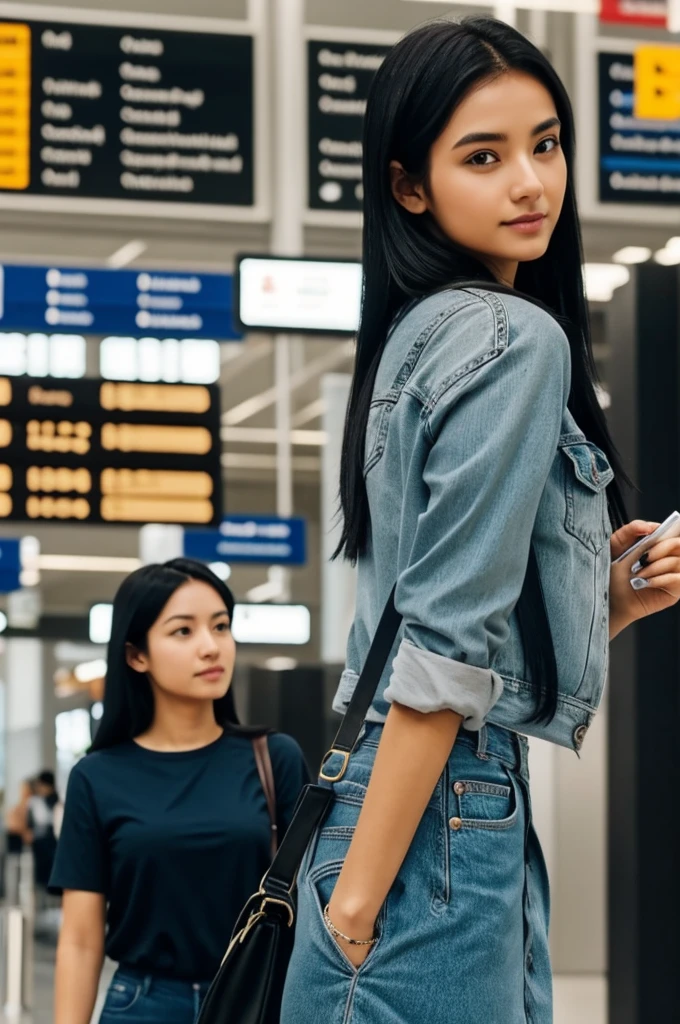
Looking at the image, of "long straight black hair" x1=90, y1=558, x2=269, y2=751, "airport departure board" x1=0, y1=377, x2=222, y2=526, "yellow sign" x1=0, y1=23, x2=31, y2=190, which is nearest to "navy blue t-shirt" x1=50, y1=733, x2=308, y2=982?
"long straight black hair" x1=90, y1=558, x2=269, y2=751

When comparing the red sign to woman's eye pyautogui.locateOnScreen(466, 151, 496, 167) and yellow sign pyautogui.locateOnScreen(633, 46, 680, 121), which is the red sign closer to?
yellow sign pyautogui.locateOnScreen(633, 46, 680, 121)

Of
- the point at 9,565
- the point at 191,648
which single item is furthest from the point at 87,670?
Result: the point at 191,648

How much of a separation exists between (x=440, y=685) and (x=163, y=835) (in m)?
1.66

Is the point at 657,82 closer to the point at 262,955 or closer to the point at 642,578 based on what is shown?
the point at 642,578

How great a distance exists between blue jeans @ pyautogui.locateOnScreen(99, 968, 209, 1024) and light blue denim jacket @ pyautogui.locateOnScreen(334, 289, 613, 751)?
4.60ft

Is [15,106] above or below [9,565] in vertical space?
above

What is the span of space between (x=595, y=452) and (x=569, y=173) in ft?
0.99

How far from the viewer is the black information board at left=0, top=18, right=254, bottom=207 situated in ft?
33.5

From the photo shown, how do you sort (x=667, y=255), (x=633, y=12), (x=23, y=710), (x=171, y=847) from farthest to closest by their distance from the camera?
(x=23, y=710), (x=667, y=255), (x=633, y=12), (x=171, y=847)

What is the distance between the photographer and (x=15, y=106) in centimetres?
1020

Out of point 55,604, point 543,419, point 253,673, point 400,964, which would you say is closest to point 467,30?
point 543,419

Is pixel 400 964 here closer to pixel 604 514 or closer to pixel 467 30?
pixel 604 514

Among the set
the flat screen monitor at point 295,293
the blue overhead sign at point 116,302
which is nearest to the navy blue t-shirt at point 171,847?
the flat screen monitor at point 295,293

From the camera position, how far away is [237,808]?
3.09m
